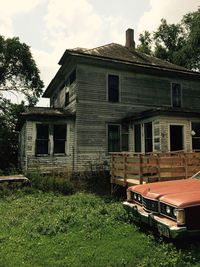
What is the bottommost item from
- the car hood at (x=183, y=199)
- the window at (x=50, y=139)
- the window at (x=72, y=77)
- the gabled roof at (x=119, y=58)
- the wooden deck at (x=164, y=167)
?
the car hood at (x=183, y=199)

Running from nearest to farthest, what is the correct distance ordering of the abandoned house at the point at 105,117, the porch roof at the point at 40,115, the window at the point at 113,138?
the porch roof at the point at 40,115, the abandoned house at the point at 105,117, the window at the point at 113,138

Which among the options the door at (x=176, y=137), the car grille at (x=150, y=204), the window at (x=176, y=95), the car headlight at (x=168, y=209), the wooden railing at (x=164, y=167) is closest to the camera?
the car headlight at (x=168, y=209)

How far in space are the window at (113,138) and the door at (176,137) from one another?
3.44m

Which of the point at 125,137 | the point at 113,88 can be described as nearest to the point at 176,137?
the point at 125,137

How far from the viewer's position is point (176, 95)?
19391mm

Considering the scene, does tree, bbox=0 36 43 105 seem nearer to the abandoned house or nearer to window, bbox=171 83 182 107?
the abandoned house

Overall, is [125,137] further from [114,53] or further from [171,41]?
[171,41]

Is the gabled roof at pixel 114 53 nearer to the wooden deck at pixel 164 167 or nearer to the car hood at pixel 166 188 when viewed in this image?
the wooden deck at pixel 164 167

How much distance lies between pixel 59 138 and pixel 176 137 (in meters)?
6.93

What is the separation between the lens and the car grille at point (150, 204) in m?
5.27

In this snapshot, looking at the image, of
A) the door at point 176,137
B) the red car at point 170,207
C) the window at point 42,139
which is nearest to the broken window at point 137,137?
the door at point 176,137

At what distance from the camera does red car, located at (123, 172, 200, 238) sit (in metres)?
4.52

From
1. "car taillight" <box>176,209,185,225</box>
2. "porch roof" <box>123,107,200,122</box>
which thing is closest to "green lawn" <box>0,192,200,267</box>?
"car taillight" <box>176,209,185,225</box>

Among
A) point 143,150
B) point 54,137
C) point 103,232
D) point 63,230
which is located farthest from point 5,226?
point 143,150
